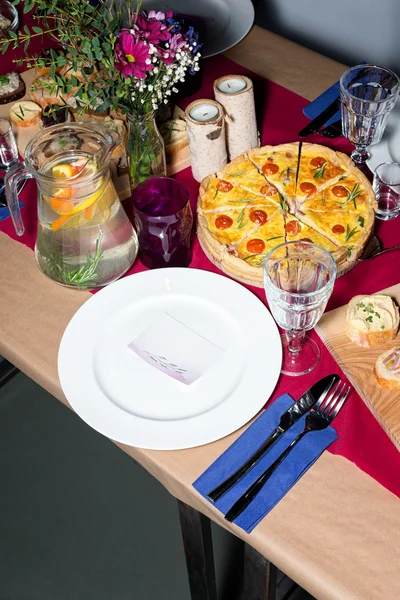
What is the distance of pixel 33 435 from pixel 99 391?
124cm

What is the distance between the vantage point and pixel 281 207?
4.85ft

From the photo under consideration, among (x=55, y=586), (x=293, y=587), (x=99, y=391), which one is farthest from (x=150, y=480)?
(x=99, y=391)

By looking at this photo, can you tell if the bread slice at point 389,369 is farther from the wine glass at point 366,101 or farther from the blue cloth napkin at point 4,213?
the blue cloth napkin at point 4,213

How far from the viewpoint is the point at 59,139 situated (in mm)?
1369

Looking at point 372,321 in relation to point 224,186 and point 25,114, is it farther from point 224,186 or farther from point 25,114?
point 25,114

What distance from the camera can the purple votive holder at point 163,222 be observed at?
54.6 inches

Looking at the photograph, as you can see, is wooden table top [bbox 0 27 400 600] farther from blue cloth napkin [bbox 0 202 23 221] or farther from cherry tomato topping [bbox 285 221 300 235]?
cherry tomato topping [bbox 285 221 300 235]

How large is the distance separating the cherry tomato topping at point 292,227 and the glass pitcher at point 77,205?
1.05 ft

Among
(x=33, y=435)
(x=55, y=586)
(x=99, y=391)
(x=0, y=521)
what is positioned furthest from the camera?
(x=33, y=435)

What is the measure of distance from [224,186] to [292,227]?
19 cm

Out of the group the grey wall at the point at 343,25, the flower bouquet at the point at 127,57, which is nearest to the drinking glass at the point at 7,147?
the flower bouquet at the point at 127,57

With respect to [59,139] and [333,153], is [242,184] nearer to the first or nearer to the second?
[333,153]

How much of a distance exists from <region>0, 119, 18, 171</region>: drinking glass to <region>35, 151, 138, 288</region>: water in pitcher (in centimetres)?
37

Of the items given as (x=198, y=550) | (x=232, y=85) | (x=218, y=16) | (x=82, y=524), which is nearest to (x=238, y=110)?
(x=232, y=85)
